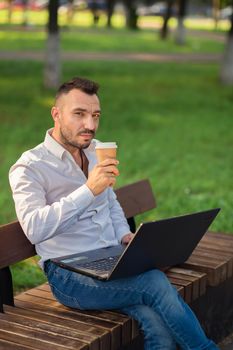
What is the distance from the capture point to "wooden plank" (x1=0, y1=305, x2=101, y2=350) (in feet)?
12.1

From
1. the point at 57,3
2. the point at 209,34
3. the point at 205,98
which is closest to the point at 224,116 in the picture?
the point at 205,98

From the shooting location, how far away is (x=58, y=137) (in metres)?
4.13

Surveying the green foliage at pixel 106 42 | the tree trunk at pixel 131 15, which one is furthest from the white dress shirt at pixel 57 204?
the tree trunk at pixel 131 15

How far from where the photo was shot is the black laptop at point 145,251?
3736mm

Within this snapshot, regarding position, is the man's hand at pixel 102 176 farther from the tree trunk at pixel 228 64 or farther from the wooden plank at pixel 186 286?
the tree trunk at pixel 228 64

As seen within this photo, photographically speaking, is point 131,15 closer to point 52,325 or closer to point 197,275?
point 197,275

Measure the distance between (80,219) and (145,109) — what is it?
10644 mm

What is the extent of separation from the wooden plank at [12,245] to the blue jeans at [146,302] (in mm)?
224

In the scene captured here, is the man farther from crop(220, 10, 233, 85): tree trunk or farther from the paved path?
the paved path

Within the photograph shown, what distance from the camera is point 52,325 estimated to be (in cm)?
381

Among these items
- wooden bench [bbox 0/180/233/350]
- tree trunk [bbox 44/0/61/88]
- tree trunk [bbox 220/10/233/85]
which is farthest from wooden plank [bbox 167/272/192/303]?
tree trunk [bbox 220/10/233/85]

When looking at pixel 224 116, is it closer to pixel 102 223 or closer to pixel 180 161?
pixel 180 161

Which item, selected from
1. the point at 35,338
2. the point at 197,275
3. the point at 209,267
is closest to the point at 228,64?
the point at 209,267

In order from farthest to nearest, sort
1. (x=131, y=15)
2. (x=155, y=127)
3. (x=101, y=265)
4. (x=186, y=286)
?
1. (x=131, y=15)
2. (x=155, y=127)
3. (x=186, y=286)
4. (x=101, y=265)
